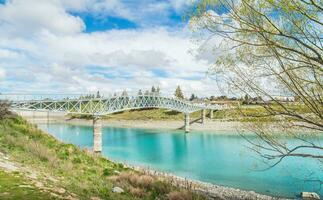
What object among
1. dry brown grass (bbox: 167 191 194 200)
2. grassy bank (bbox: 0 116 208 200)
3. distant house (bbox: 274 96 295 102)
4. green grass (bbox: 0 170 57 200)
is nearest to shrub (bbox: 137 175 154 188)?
grassy bank (bbox: 0 116 208 200)

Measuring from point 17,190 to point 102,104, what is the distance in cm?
6300

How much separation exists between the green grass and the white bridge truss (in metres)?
43.1

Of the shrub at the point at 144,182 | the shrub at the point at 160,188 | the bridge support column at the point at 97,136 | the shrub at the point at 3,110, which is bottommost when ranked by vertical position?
the bridge support column at the point at 97,136

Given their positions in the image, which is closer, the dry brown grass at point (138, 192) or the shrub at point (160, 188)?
the dry brown grass at point (138, 192)

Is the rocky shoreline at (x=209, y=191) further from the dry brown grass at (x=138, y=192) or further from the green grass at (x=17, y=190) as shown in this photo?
the green grass at (x=17, y=190)

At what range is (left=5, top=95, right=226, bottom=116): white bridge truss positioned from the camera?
62.6 metres

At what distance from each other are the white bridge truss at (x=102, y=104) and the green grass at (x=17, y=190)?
141 feet

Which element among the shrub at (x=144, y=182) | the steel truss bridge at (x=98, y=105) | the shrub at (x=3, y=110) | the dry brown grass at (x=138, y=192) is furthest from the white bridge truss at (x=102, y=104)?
the dry brown grass at (x=138, y=192)

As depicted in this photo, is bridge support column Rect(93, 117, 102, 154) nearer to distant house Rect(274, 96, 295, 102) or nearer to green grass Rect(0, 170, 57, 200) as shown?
green grass Rect(0, 170, 57, 200)

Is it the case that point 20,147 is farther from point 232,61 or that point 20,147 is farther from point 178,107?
point 178,107

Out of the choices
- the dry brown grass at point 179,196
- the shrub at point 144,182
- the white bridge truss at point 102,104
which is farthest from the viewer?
the white bridge truss at point 102,104

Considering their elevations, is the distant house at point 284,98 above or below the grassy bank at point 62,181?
above

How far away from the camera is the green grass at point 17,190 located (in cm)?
682

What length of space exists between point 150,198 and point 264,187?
15.4 metres
